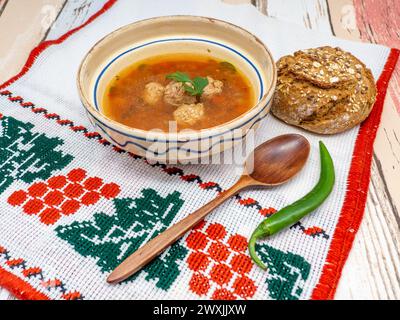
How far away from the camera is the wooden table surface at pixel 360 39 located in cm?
132

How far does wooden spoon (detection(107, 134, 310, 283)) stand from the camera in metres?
1.23

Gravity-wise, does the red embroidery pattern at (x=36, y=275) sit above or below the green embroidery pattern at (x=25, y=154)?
below

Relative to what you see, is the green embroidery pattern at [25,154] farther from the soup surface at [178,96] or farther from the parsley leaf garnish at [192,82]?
the parsley leaf garnish at [192,82]

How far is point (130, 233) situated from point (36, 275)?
28 cm

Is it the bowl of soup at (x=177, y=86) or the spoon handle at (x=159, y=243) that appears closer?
the spoon handle at (x=159, y=243)

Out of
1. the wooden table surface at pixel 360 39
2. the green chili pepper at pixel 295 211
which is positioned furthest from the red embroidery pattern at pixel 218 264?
the wooden table surface at pixel 360 39

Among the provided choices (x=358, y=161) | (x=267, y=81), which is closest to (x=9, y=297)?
(x=267, y=81)

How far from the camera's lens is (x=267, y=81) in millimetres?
1516

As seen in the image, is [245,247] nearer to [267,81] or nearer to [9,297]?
[267,81]

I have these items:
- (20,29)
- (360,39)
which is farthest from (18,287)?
(360,39)

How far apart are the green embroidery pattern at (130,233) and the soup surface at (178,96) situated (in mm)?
249

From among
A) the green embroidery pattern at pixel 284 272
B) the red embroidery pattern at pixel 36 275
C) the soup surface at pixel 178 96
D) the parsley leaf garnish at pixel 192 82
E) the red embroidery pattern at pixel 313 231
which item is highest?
the parsley leaf garnish at pixel 192 82

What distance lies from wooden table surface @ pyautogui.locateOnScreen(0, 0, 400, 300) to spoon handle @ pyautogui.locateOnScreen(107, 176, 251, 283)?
33cm

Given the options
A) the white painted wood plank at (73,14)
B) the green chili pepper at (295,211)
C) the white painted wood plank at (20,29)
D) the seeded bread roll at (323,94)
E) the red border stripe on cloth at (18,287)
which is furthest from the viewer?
the white painted wood plank at (73,14)
